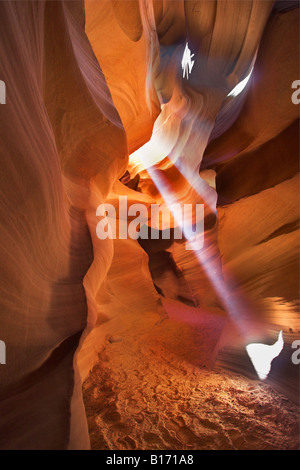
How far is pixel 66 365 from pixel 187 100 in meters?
6.58

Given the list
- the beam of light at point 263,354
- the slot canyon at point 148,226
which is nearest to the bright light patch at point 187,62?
the slot canyon at point 148,226

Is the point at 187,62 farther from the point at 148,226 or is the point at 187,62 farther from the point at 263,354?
the point at 263,354

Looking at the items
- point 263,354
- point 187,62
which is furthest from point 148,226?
point 187,62

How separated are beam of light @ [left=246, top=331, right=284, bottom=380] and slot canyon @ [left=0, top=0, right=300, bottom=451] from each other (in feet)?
0.06

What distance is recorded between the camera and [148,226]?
661 cm

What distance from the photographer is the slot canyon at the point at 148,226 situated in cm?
155

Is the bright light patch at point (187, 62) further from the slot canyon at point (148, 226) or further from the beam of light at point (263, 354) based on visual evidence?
the beam of light at point (263, 354)

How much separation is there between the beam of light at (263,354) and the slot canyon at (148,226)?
2 cm

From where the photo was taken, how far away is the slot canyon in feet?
5.10

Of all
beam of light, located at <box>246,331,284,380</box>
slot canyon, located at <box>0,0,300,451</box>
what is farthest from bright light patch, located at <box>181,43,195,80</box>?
beam of light, located at <box>246,331,284,380</box>

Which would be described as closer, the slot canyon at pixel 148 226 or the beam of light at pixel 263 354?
the slot canyon at pixel 148 226

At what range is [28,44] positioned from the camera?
1.63 m
